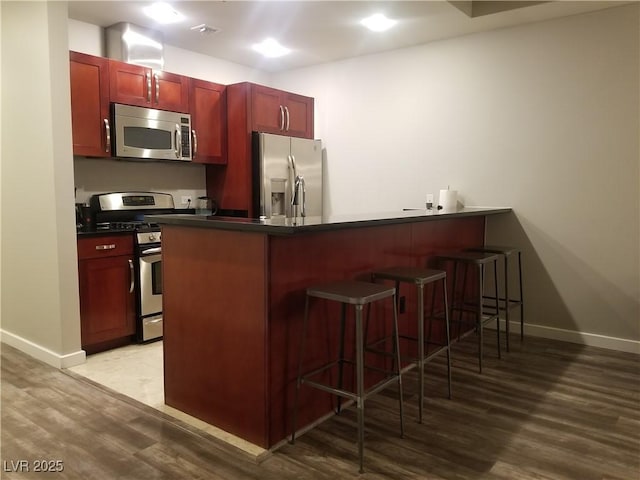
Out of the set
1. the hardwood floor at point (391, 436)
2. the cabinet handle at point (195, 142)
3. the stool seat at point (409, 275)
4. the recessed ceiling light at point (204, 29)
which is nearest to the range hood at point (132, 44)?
the recessed ceiling light at point (204, 29)

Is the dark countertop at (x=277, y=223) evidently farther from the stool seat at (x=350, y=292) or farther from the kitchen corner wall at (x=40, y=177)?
the kitchen corner wall at (x=40, y=177)

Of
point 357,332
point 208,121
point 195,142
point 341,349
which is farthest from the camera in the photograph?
point 208,121

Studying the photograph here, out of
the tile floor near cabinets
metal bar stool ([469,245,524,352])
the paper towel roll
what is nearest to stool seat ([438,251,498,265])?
metal bar stool ([469,245,524,352])

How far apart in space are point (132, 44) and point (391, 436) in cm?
366

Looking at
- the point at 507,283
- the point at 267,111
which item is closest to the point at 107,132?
the point at 267,111

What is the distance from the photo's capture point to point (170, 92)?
14.0 ft

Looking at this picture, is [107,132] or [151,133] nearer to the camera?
[107,132]

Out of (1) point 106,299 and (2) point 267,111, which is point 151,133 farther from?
(1) point 106,299

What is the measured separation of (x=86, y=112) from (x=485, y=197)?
3322 millimetres

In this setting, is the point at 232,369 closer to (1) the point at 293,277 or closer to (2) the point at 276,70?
(1) the point at 293,277

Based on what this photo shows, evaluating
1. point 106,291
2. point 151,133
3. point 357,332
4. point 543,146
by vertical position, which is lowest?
point 106,291

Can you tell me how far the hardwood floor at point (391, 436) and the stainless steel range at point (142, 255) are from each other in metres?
0.76

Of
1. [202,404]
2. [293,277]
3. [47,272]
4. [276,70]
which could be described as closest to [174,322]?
[202,404]

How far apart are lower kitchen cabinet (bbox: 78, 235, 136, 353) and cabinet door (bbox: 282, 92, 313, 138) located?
2.17 meters
